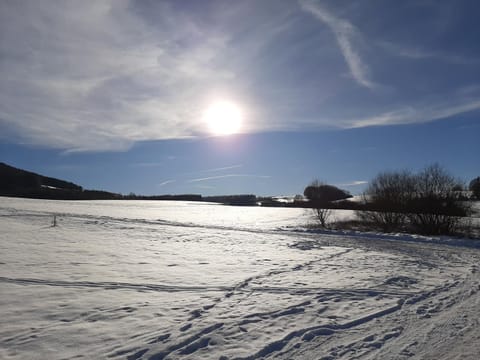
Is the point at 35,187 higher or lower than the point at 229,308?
higher

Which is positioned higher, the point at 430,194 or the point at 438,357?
the point at 430,194

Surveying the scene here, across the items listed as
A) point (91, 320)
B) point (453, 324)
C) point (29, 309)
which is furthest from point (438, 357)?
point (29, 309)

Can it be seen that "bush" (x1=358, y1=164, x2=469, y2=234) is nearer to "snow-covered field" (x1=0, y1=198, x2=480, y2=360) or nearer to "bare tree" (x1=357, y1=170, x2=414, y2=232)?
"bare tree" (x1=357, y1=170, x2=414, y2=232)

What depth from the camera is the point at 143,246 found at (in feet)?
52.7

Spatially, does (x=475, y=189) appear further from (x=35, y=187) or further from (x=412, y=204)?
(x=35, y=187)

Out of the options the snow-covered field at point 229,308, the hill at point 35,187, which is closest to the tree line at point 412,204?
the snow-covered field at point 229,308

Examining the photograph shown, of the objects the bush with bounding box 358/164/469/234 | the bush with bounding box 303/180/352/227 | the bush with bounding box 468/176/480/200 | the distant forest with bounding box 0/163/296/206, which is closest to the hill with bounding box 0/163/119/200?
the distant forest with bounding box 0/163/296/206

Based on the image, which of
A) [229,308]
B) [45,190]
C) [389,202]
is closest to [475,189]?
[389,202]

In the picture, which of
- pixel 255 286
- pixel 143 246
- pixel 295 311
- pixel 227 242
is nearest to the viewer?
pixel 295 311

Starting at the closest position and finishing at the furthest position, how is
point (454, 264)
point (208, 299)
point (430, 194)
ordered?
point (208, 299)
point (454, 264)
point (430, 194)

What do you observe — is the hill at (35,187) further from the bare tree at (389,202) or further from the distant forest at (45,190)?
the bare tree at (389,202)

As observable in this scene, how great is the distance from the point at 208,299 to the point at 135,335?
2.41 m

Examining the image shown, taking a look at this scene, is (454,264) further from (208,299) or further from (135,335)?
(135,335)

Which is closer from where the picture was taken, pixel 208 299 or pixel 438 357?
pixel 438 357
